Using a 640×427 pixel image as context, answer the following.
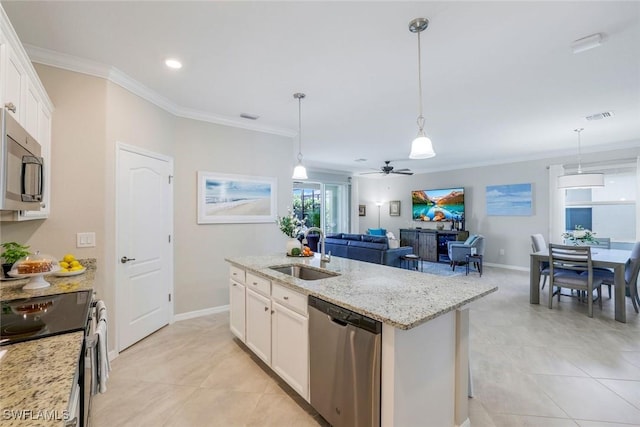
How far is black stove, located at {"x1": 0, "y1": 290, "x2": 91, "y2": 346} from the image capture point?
1238 mm

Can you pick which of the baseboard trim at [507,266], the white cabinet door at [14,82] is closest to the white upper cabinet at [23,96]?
the white cabinet door at [14,82]

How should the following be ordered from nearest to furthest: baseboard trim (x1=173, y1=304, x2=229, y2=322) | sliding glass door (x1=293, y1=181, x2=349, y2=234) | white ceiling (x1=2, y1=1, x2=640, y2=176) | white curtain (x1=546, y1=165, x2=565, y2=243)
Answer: white ceiling (x1=2, y1=1, x2=640, y2=176), baseboard trim (x1=173, y1=304, x2=229, y2=322), white curtain (x1=546, y1=165, x2=565, y2=243), sliding glass door (x1=293, y1=181, x2=349, y2=234)

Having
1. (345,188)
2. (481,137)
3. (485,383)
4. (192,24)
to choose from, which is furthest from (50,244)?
(345,188)

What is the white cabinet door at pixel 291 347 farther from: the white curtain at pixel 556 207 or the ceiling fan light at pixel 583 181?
the white curtain at pixel 556 207

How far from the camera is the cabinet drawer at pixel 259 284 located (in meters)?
2.45

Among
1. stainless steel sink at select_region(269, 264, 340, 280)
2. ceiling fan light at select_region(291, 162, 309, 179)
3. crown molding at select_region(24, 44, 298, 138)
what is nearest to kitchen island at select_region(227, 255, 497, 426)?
stainless steel sink at select_region(269, 264, 340, 280)

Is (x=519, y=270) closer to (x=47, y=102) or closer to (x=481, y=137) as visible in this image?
(x=481, y=137)

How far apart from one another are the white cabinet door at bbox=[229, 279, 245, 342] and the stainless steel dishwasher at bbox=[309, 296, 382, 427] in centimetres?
119

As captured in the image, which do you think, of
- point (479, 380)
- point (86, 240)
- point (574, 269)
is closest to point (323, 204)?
point (574, 269)

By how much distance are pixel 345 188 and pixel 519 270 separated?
5290mm

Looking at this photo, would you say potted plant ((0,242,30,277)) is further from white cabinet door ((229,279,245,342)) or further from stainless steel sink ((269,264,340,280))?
stainless steel sink ((269,264,340,280))

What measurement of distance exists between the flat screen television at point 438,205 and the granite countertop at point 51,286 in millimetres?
7950

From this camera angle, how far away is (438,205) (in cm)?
843

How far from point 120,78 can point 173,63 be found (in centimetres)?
64
